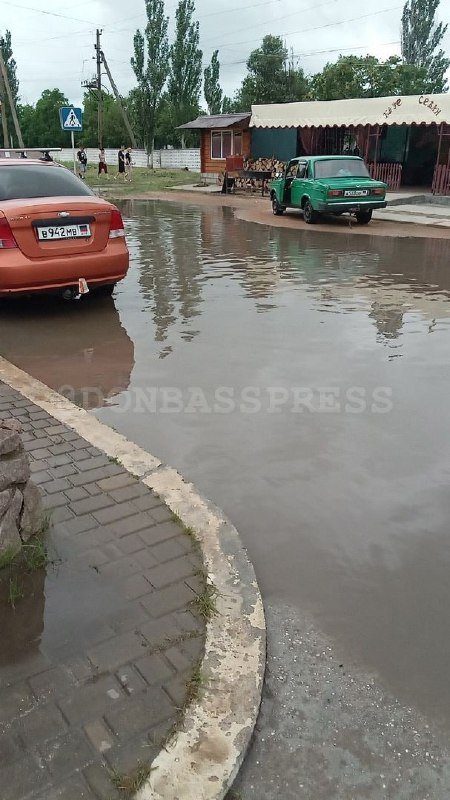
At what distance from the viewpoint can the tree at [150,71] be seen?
43688 mm

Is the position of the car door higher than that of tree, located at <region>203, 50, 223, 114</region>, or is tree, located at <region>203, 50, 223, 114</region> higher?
tree, located at <region>203, 50, 223, 114</region>

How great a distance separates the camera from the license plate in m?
15.4

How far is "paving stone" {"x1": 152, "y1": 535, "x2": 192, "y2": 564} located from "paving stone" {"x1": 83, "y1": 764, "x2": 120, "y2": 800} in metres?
1.05

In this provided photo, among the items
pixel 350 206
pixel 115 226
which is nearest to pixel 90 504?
pixel 115 226

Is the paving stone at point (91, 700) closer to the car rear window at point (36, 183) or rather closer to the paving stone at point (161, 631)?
the paving stone at point (161, 631)

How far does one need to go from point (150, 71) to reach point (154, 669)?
47.9m

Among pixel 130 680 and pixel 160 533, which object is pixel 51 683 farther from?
pixel 160 533

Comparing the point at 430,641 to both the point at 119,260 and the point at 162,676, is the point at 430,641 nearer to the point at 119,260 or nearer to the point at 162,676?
the point at 162,676

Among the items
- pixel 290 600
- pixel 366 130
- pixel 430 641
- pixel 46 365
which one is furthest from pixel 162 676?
pixel 366 130

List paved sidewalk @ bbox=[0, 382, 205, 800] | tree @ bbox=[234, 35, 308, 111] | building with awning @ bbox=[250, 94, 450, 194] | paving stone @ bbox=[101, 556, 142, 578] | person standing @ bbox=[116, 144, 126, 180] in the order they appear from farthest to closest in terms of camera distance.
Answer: tree @ bbox=[234, 35, 308, 111] < person standing @ bbox=[116, 144, 126, 180] < building with awning @ bbox=[250, 94, 450, 194] < paving stone @ bbox=[101, 556, 142, 578] < paved sidewalk @ bbox=[0, 382, 205, 800]

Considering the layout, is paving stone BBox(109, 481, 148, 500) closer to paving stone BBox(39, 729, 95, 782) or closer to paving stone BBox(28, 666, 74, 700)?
paving stone BBox(28, 666, 74, 700)

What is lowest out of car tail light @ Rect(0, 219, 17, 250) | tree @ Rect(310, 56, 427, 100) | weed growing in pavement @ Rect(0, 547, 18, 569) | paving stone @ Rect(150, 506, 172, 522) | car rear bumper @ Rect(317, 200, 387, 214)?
paving stone @ Rect(150, 506, 172, 522)

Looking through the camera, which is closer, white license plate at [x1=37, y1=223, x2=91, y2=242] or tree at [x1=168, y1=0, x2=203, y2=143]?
white license plate at [x1=37, y1=223, x2=91, y2=242]

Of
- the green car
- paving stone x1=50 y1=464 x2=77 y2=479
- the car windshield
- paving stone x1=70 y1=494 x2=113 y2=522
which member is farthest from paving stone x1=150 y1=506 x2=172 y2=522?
the car windshield
